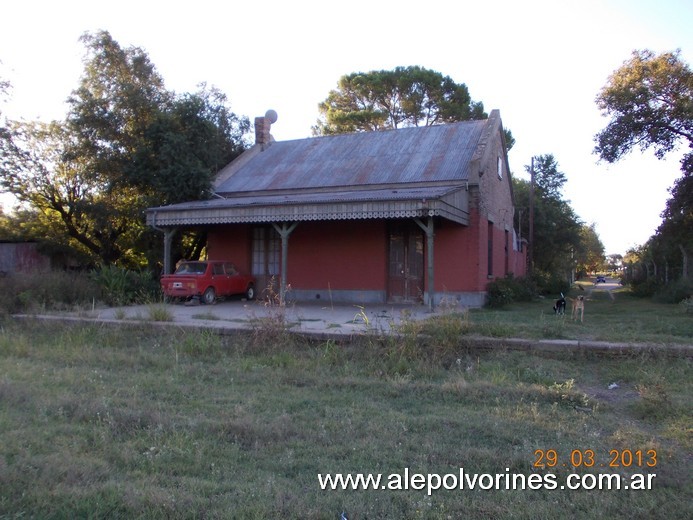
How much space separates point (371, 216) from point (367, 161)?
6.16m

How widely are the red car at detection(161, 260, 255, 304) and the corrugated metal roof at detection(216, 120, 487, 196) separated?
3801mm

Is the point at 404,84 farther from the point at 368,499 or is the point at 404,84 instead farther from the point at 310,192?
the point at 368,499

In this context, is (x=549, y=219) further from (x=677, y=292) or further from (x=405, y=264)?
(x=405, y=264)

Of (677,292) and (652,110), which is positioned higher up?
(652,110)

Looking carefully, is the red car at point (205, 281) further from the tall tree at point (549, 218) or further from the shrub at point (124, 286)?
the tall tree at point (549, 218)

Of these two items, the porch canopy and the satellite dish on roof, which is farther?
the satellite dish on roof

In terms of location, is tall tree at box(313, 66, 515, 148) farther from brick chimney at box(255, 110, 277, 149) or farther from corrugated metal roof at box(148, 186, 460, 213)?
corrugated metal roof at box(148, 186, 460, 213)

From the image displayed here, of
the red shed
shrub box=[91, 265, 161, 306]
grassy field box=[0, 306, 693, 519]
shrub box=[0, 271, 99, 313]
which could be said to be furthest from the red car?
grassy field box=[0, 306, 693, 519]

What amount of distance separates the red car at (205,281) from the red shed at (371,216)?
51.0 inches

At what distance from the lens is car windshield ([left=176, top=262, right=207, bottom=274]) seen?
1795 centimetres

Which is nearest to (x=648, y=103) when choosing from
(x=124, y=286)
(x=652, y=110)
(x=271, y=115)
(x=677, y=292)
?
(x=652, y=110)

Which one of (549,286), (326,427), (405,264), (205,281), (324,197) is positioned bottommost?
(326,427)

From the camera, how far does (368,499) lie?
12.6 feet

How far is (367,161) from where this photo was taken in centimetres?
2106
